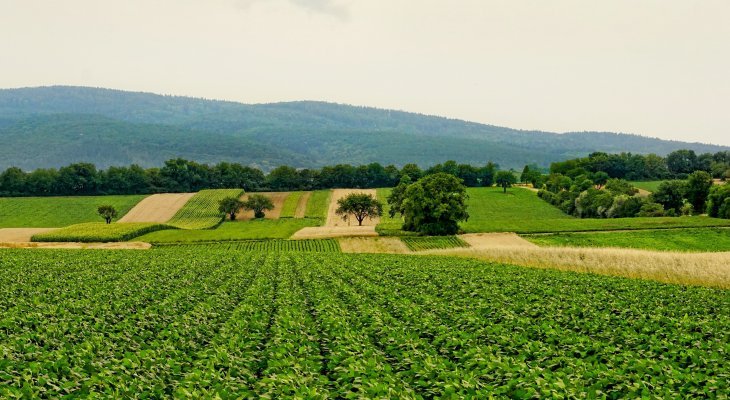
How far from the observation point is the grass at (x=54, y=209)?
13550cm

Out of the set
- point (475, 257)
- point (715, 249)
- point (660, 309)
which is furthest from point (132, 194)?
point (660, 309)

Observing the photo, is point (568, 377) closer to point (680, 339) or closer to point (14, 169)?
point (680, 339)

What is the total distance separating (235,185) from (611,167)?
137 m

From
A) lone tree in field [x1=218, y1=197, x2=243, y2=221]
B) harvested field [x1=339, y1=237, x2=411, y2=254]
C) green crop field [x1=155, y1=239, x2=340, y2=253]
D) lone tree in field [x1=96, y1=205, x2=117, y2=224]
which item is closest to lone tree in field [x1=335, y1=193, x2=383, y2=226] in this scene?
harvested field [x1=339, y1=237, x2=411, y2=254]

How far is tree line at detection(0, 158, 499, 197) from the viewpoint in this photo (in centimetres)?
16650

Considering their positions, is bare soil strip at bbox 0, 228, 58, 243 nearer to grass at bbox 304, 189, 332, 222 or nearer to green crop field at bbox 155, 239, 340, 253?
green crop field at bbox 155, 239, 340, 253

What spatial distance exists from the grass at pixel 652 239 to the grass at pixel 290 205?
76.4 metres

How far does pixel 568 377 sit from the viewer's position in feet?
37.4

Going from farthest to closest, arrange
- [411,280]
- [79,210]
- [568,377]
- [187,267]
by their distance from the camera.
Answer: [79,210]
[187,267]
[411,280]
[568,377]

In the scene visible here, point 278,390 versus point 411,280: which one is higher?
point 278,390

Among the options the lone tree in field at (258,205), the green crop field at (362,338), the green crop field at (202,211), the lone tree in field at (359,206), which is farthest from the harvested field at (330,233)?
the green crop field at (362,338)

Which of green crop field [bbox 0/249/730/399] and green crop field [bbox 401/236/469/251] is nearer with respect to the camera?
green crop field [bbox 0/249/730/399]

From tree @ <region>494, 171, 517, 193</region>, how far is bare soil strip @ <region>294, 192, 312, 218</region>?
210 feet

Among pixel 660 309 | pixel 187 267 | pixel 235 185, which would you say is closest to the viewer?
pixel 660 309
